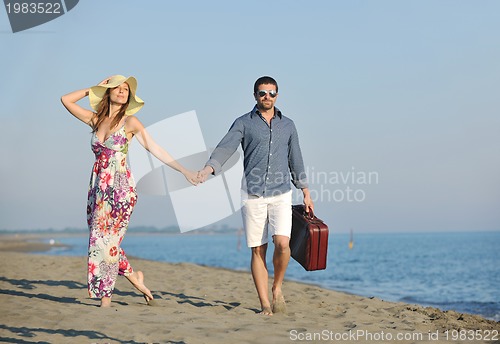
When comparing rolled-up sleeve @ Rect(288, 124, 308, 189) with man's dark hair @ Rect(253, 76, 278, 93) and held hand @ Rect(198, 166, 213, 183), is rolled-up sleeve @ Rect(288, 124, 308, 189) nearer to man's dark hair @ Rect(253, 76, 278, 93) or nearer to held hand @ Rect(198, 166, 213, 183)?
man's dark hair @ Rect(253, 76, 278, 93)

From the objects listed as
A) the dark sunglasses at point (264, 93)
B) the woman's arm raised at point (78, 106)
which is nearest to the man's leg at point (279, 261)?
the dark sunglasses at point (264, 93)

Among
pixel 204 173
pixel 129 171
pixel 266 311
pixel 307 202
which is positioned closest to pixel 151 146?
pixel 129 171

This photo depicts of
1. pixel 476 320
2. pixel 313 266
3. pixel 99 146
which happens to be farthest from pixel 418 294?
pixel 99 146

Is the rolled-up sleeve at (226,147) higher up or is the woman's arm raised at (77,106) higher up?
the woman's arm raised at (77,106)

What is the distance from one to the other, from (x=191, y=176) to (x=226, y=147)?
43 cm

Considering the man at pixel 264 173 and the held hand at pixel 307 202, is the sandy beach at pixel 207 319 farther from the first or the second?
the held hand at pixel 307 202

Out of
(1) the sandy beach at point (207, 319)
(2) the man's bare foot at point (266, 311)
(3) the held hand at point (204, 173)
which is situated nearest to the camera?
(1) the sandy beach at point (207, 319)

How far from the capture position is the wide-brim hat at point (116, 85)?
18.8ft

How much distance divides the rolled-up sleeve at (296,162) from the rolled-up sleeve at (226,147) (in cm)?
53

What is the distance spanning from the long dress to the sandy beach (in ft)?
1.13

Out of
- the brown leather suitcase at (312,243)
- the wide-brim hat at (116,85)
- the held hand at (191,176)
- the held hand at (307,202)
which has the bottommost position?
the brown leather suitcase at (312,243)

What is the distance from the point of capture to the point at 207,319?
17.8 ft

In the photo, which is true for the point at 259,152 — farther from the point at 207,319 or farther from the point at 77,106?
the point at 77,106

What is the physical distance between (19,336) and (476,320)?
5034mm
